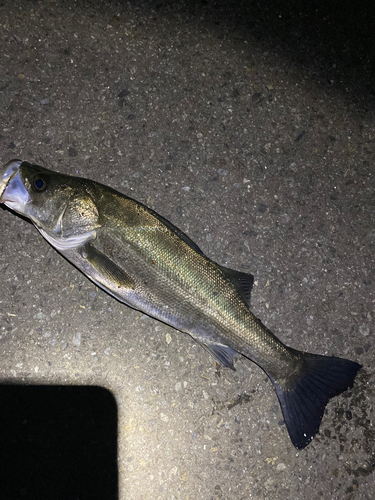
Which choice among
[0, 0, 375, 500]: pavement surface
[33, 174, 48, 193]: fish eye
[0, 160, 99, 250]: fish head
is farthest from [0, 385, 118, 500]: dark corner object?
[33, 174, 48, 193]: fish eye

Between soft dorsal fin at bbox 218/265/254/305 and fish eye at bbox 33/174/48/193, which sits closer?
fish eye at bbox 33/174/48/193

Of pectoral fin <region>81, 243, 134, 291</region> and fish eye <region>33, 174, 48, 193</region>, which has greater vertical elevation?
fish eye <region>33, 174, 48, 193</region>

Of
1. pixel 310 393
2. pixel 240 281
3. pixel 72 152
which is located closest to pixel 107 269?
pixel 240 281

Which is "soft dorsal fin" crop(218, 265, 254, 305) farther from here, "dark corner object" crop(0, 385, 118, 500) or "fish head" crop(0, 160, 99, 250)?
"dark corner object" crop(0, 385, 118, 500)

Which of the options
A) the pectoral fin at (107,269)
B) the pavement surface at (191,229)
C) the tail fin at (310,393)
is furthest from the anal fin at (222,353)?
the pectoral fin at (107,269)

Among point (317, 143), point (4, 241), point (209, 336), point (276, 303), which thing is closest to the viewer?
point (209, 336)

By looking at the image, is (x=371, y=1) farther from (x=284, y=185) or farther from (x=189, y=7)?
(x=284, y=185)

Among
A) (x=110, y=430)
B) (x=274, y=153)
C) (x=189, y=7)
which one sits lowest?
(x=110, y=430)

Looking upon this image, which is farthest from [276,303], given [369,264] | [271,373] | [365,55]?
[365,55]

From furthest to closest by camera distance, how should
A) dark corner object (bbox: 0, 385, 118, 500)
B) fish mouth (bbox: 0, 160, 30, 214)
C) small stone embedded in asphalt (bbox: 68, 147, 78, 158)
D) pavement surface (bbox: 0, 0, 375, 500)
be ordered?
small stone embedded in asphalt (bbox: 68, 147, 78, 158) → pavement surface (bbox: 0, 0, 375, 500) → dark corner object (bbox: 0, 385, 118, 500) → fish mouth (bbox: 0, 160, 30, 214)
